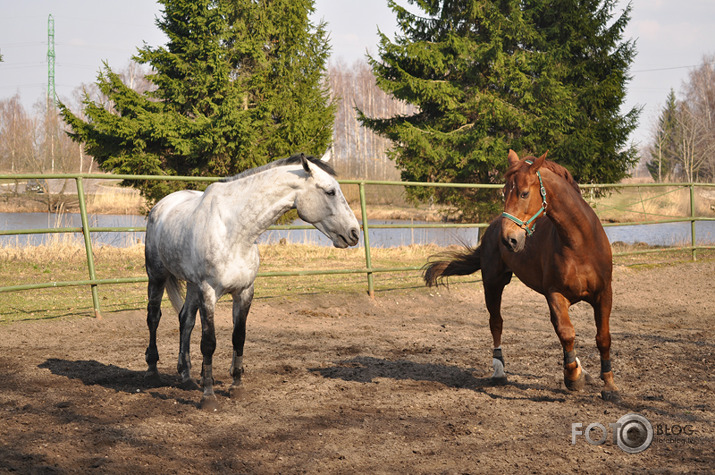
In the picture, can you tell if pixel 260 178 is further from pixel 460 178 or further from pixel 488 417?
pixel 460 178

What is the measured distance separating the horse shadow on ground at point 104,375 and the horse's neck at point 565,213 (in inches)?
109

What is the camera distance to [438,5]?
52.2ft

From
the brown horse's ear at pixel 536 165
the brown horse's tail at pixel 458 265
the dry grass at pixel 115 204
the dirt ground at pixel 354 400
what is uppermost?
the dry grass at pixel 115 204

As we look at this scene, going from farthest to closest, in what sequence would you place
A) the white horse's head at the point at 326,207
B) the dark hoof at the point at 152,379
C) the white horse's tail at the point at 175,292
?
the white horse's tail at the point at 175,292
the dark hoof at the point at 152,379
the white horse's head at the point at 326,207

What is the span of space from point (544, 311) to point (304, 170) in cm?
513

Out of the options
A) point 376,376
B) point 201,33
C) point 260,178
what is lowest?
point 376,376

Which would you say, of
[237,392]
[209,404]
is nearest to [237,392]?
[237,392]

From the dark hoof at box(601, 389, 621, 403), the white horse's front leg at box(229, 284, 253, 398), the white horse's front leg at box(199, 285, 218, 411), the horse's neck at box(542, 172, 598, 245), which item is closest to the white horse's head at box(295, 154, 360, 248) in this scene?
the white horse's front leg at box(229, 284, 253, 398)

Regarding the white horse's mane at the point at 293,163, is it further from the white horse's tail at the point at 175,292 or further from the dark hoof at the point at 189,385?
the dark hoof at the point at 189,385

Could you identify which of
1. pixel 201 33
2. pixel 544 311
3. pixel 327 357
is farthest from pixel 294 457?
pixel 201 33

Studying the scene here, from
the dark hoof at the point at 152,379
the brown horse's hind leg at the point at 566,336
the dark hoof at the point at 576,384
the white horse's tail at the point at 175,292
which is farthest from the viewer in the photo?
the white horse's tail at the point at 175,292

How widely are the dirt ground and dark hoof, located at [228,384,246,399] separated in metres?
0.11

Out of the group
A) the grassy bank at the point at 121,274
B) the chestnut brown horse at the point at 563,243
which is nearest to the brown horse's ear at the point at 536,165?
the chestnut brown horse at the point at 563,243

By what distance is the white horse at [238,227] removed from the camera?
4.16 m
